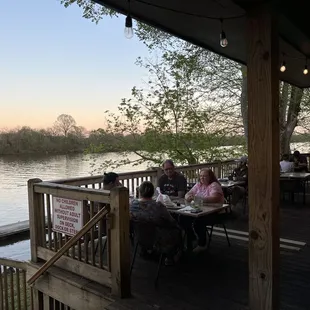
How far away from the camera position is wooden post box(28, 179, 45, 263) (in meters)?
3.87

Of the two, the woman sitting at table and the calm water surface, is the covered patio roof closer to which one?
the woman sitting at table

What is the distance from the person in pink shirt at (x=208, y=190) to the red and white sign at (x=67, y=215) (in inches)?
61.1

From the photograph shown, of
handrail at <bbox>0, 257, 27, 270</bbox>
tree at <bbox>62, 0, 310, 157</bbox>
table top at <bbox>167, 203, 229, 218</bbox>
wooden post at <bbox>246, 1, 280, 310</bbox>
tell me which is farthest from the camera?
tree at <bbox>62, 0, 310, 157</bbox>

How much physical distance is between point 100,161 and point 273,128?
35.5 ft

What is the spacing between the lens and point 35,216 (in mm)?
3869

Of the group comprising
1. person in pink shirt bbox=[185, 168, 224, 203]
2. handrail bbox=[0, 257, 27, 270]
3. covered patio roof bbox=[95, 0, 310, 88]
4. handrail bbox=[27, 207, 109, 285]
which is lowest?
handrail bbox=[0, 257, 27, 270]

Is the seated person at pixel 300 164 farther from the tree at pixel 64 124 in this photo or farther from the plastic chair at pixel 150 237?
the tree at pixel 64 124

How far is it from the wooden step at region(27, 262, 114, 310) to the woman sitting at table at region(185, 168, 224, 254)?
53.9 inches

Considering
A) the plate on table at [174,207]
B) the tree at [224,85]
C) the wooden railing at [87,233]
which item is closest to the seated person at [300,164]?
the tree at [224,85]

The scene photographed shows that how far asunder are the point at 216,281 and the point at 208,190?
139cm

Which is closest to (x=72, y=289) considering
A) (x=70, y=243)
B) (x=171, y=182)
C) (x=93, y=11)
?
(x=70, y=243)

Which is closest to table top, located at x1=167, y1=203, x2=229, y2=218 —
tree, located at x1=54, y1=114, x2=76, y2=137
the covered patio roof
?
the covered patio roof

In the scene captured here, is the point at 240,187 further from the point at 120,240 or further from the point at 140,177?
the point at 120,240

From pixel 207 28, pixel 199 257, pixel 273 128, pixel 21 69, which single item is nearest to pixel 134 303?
pixel 199 257
